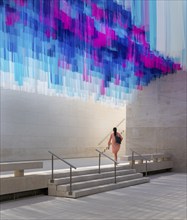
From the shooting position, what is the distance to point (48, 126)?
763 inches

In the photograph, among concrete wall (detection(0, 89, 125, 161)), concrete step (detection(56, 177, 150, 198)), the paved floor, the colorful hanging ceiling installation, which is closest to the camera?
the paved floor

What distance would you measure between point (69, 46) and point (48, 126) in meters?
8.36

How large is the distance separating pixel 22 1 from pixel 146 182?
7.78 metres

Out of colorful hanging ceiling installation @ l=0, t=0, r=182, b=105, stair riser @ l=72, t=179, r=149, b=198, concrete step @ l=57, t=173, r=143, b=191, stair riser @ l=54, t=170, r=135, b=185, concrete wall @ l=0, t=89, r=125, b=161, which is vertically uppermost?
colorful hanging ceiling installation @ l=0, t=0, r=182, b=105

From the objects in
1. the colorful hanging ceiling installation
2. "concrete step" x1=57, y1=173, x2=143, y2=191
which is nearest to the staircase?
"concrete step" x1=57, y1=173, x2=143, y2=191

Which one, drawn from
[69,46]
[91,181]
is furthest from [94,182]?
[69,46]

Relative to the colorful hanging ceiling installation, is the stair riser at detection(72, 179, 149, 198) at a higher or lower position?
lower

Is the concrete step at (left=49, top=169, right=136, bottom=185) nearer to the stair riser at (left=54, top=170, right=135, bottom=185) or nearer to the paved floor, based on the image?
the stair riser at (left=54, top=170, right=135, bottom=185)

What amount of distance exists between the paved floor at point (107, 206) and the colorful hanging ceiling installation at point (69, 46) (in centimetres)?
328

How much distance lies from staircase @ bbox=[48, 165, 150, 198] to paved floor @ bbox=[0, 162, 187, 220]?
29cm

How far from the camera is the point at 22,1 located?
29.6ft

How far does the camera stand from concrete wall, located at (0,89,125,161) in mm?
17125

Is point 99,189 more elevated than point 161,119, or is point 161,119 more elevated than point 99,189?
point 161,119

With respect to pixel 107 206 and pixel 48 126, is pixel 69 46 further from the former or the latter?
pixel 48 126
